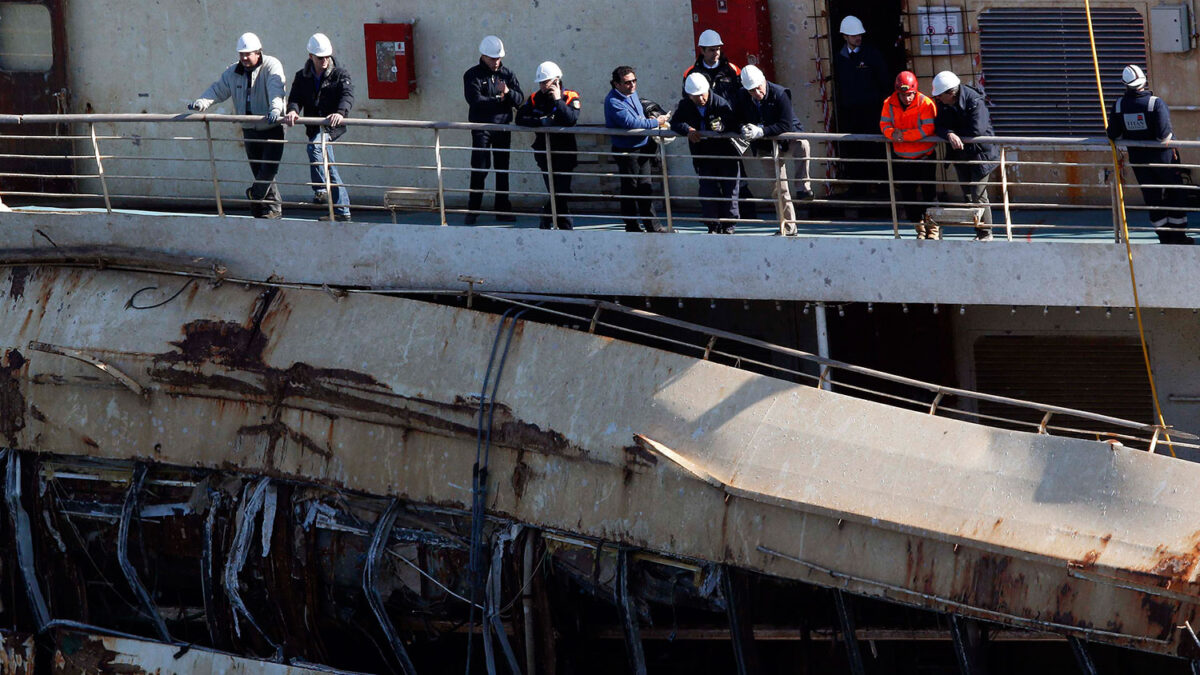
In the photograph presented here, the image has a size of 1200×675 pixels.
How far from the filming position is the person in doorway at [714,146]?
27.7 feet

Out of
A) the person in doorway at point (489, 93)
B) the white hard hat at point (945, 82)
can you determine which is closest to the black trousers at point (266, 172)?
the person in doorway at point (489, 93)

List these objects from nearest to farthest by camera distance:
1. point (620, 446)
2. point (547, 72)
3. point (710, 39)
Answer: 1. point (620, 446)
2. point (547, 72)
3. point (710, 39)

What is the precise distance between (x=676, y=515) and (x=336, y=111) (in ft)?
11.8

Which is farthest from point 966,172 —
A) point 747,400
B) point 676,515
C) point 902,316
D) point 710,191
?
point 676,515

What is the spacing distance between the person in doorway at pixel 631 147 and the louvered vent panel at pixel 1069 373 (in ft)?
7.70

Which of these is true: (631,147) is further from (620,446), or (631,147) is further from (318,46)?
(620,446)

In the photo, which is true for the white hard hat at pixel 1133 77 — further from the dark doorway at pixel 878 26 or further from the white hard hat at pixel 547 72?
the white hard hat at pixel 547 72

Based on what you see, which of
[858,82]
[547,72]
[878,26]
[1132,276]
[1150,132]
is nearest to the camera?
[1132,276]

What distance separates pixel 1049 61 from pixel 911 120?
1.94 metres

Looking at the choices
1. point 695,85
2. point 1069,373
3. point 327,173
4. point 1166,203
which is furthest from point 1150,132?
point 327,173

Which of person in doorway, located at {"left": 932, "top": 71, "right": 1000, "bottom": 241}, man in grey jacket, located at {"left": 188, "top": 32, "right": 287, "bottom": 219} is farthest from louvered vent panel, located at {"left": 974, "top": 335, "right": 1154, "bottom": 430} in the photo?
man in grey jacket, located at {"left": 188, "top": 32, "right": 287, "bottom": 219}

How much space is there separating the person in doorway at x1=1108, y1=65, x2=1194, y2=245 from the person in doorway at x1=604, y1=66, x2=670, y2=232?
283 cm

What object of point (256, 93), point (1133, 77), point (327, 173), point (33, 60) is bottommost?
point (327, 173)

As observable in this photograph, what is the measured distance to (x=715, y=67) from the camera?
8.97m
